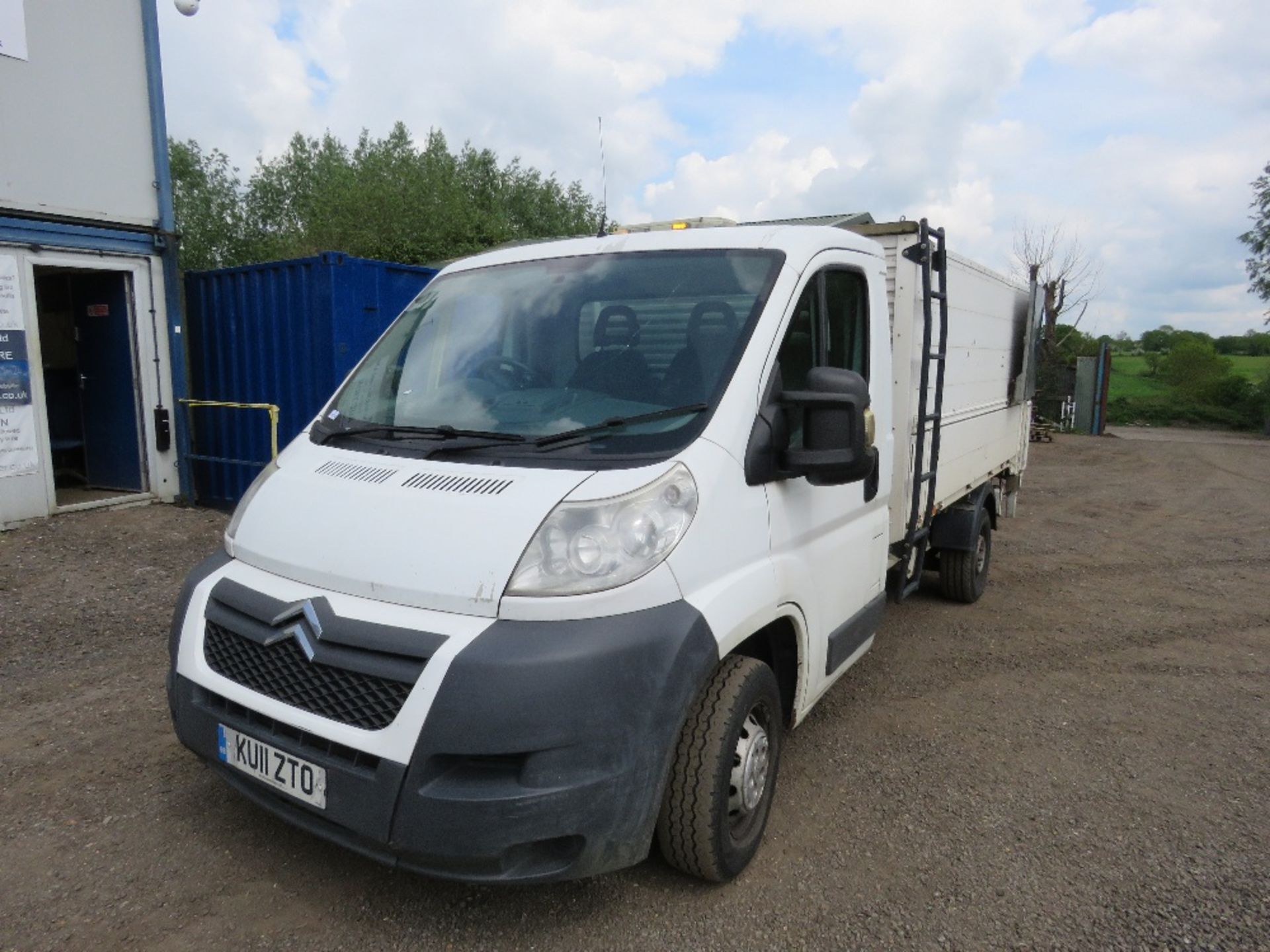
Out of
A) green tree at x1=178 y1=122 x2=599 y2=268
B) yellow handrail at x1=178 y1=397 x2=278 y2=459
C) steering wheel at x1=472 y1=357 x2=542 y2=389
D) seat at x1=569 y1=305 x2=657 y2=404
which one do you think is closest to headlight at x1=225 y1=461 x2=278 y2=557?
steering wheel at x1=472 y1=357 x2=542 y2=389

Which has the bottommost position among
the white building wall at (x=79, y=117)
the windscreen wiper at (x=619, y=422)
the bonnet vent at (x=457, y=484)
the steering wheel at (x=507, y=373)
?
the bonnet vent at (x=457, y=484)

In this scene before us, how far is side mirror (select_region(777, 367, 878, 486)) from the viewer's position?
270 centimetres

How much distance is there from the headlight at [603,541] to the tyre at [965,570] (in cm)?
415

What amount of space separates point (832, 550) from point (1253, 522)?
9.51m

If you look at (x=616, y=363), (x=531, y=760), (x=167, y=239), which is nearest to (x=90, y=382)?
(x=167, y=239)

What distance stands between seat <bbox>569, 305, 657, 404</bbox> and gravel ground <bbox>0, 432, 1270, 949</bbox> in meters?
1.62

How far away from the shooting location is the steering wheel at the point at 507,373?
9.92 ft

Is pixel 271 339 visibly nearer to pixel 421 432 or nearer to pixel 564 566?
pixel 421 432

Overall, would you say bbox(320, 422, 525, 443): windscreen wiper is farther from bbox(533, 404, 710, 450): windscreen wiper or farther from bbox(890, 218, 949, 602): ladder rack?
bbox(890, 218, 949, 602): ladder rack

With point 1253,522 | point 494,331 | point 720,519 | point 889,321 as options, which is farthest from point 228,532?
point 1253,522

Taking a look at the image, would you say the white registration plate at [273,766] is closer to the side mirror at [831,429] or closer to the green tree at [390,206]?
the side mirror at [831,429]

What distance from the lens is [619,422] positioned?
2.67 meters

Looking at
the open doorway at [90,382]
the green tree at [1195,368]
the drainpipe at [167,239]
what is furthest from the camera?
the green tree at [1195,368]

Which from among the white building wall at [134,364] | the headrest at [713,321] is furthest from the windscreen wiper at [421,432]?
the white building wall at [134,364]
